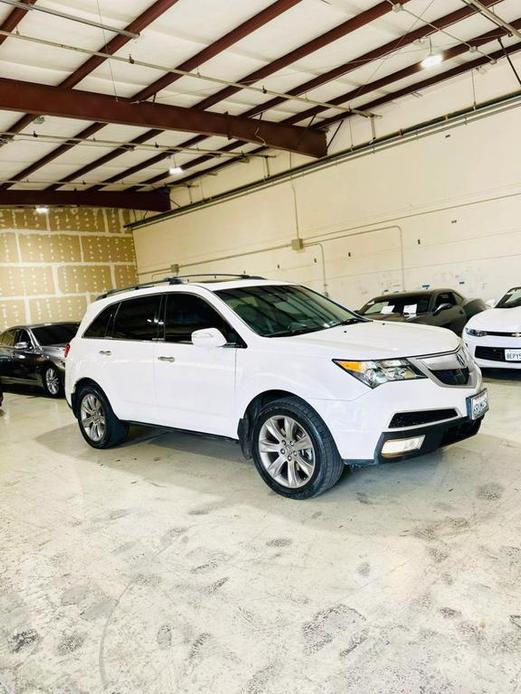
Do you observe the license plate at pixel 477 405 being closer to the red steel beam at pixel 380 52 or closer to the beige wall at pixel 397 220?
the red steel beam at pixel 380 52

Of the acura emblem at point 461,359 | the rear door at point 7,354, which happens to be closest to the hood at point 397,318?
the acura emblem at point 461,359

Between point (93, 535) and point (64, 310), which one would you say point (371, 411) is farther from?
point (64, 310)

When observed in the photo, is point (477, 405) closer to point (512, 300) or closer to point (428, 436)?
point (428, 436)

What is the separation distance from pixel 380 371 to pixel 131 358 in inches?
90.6

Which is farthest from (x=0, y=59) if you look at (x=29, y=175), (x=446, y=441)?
(x=446, y=441)

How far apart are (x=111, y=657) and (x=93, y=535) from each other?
4.02ft

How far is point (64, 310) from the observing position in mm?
16266

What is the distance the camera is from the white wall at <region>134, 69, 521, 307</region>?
9359 millimetres

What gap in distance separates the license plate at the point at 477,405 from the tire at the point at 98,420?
3.11m

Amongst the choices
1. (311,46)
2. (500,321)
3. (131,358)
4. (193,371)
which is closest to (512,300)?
(500,321)

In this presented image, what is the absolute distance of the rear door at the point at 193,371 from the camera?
364 cm

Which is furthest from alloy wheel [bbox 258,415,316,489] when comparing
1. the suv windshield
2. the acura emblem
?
the acura emblem

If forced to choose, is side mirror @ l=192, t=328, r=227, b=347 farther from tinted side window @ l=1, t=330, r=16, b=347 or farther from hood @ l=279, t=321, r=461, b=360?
tinted side window @ l=1, t=330, r=16, b=347

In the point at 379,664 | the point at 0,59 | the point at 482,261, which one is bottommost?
the point at 379,664
